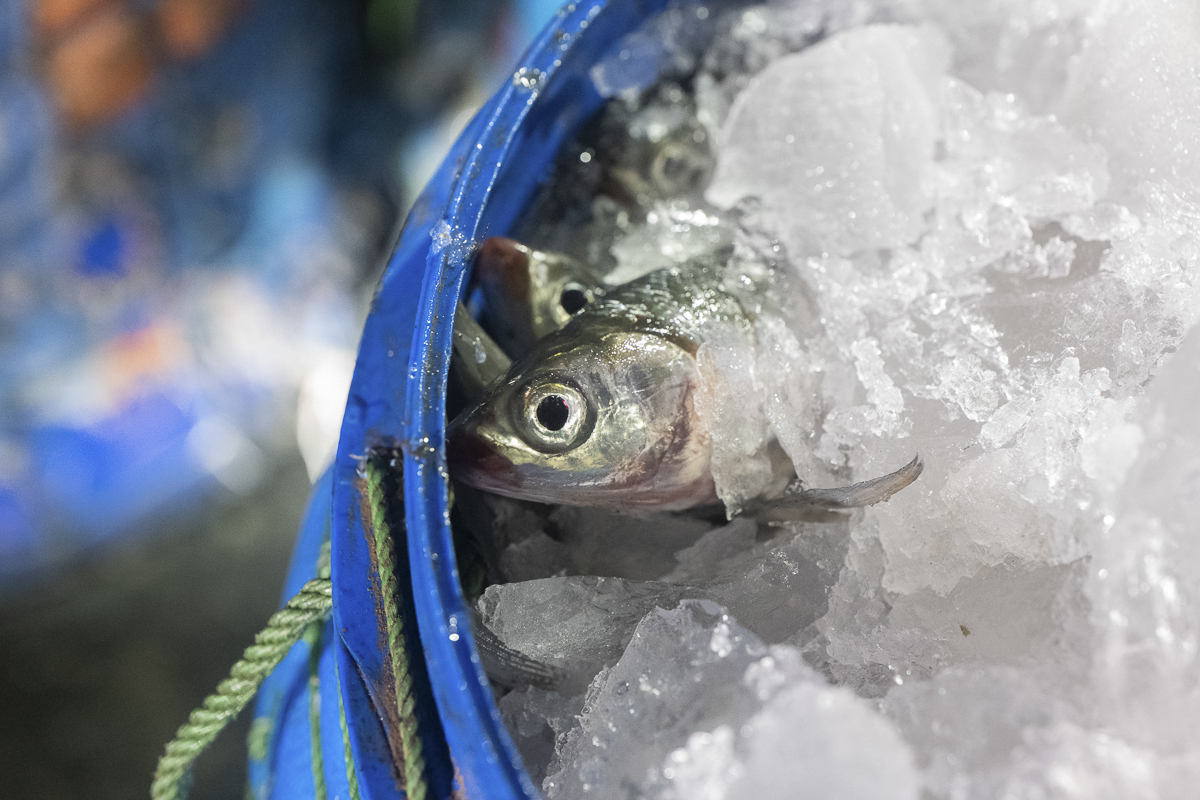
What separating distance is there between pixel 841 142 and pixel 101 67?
295 cm

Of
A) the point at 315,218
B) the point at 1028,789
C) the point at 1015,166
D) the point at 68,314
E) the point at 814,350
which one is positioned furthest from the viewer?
the point at 315,218

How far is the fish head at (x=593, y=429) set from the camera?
2.99 feet

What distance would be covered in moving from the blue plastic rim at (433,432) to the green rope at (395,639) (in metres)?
0.03

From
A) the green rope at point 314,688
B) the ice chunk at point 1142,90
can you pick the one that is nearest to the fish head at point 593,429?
the green rope at point 314,688

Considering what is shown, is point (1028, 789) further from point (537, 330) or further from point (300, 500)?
point (300, 500)

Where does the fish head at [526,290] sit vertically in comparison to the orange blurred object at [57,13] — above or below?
below

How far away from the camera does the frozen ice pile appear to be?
66cm

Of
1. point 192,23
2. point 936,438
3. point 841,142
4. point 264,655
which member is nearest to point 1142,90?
point 841,142

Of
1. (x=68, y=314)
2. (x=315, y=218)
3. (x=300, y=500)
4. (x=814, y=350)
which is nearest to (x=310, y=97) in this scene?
(x=315, y=218)

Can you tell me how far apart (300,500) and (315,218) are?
132 cm

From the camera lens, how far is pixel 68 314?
299 centimetres

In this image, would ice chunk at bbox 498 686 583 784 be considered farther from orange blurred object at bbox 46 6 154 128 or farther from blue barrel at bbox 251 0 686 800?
orange blurred object at bbox 46 6 154 128

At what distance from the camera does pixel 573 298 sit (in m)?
1.14

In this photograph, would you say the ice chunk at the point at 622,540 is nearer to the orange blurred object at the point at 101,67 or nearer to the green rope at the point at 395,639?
the green rope at the point at 395,639
